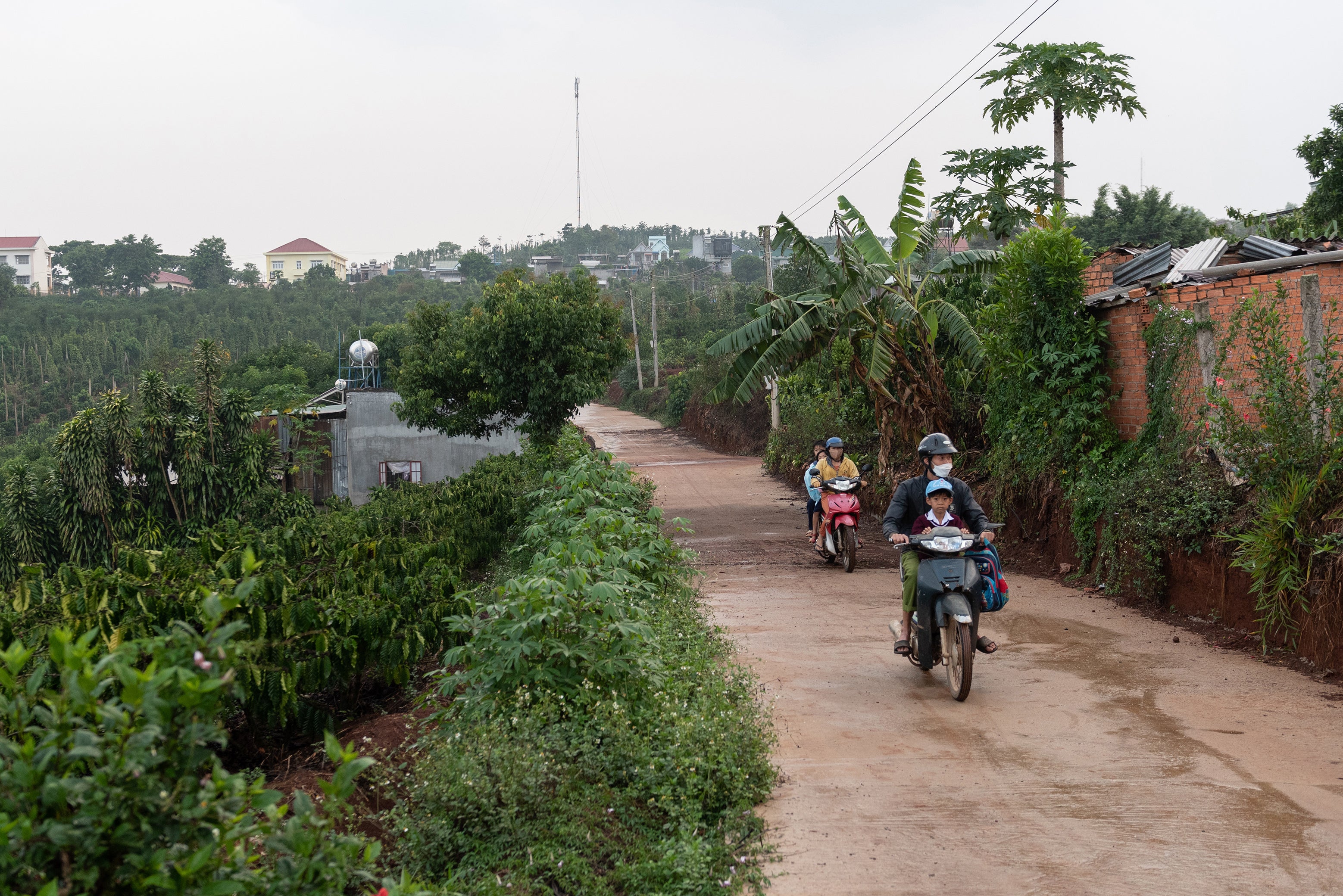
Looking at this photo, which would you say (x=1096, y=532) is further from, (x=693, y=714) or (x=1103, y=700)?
(x=693, y=714)

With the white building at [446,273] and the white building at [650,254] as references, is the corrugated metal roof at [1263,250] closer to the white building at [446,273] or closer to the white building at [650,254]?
the white building at [446,273]

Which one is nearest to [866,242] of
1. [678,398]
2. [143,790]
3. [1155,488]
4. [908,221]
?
[908,221]

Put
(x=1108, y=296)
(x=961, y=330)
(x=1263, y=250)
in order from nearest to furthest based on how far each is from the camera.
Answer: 1. (x=1263, y=250)
2. (x=1108, y=296)
3. (x=961, y=330)

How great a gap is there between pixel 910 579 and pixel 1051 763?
1828 millimetres

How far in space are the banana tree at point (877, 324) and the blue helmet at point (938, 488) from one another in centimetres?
764

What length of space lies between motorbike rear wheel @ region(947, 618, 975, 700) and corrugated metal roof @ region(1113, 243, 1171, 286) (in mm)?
6347

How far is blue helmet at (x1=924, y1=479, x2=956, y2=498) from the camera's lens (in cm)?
666

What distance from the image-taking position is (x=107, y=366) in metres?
66.7

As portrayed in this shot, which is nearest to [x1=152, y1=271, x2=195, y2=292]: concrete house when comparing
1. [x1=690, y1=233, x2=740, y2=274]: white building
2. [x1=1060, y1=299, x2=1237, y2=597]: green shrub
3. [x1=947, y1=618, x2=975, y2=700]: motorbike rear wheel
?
[x1=690, y1=233, x2=740, y2=274]: white building

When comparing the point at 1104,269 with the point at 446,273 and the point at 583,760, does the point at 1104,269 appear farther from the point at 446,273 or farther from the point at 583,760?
the point at 446,273

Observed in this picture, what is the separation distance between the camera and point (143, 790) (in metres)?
2.04

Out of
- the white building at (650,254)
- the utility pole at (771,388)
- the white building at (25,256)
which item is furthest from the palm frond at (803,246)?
the white building at (25,256)

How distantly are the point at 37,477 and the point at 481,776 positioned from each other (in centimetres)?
2394

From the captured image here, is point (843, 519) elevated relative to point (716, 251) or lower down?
lower down
